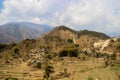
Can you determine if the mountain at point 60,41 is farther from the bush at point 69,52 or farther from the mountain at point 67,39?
the bush at point 69,52

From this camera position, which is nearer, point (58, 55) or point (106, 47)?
point (58, 55)

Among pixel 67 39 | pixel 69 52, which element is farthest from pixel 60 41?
pixel 69 52

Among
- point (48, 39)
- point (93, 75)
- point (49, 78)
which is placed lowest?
point (49, 78)

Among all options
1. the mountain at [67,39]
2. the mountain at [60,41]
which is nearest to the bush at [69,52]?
the mountain at [60,41]

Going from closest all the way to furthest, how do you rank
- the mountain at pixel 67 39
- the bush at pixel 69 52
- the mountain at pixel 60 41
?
the bush at pixel 69 52 → the mountain at pixel 60 41 → the mountain at pixel 67 39

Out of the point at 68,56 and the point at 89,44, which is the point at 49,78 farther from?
the point at 89,44

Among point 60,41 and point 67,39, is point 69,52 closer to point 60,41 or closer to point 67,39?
point 60,41

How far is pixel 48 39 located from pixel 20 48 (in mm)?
18799

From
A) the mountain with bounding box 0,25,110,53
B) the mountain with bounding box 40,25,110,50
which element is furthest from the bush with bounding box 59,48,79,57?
the mountain with bounding box 40,25,110,50

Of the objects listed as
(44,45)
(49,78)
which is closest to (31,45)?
(44,45)

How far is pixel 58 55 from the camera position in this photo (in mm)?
85438

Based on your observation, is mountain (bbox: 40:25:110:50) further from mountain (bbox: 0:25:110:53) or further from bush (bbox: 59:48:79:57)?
bush (bbox: 59:48:79:57)

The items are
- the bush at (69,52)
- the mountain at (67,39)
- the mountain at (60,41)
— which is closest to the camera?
the bush at (69,52)

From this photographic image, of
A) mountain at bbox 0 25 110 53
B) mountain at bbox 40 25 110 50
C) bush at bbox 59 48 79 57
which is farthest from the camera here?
mountain at bbox 40 25 110 50
